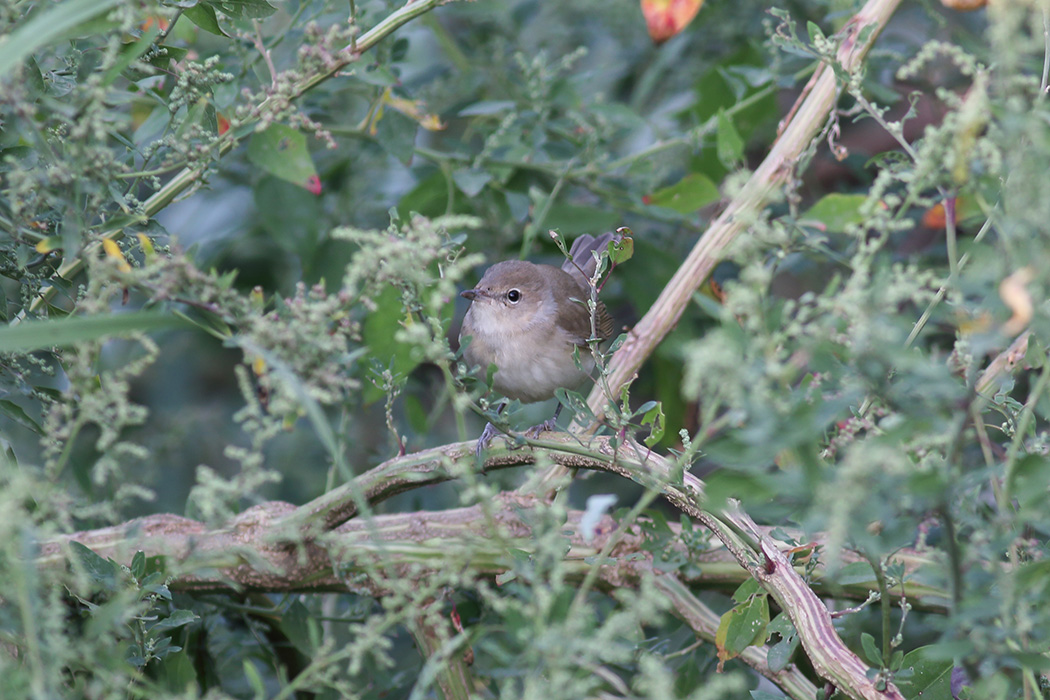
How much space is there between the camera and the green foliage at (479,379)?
1.22 meters

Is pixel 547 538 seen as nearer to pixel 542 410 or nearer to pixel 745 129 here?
pixel 745 129

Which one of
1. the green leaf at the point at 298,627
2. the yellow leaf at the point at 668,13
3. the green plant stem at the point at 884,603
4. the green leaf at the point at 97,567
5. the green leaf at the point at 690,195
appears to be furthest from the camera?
the green leaf at the point at 690,195

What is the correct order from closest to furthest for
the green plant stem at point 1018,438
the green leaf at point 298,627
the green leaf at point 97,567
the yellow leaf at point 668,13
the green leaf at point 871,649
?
the green plant stem at point 1018,438, the green leaf at point 871,649, the green leaf at point 97,567, the green leaf at point 298,627, the yellow leaf at point 668,13

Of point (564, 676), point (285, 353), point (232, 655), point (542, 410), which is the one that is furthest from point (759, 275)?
point (542, 410)

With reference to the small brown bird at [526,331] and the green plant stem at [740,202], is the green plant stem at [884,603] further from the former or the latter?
the small brown bird at [526,331]

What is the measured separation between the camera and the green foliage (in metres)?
1.22

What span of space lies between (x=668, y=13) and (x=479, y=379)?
157 centimetres

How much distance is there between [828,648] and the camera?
1.91 metres

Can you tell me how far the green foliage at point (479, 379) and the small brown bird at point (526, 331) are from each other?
190 millimetres

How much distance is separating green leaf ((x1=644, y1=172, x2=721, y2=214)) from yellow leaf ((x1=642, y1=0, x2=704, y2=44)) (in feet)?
1.78

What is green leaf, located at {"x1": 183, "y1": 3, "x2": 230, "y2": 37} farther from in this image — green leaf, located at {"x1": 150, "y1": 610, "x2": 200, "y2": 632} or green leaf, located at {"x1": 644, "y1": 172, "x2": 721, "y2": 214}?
green leaf, located at {"x1": 644, "y1": 172, "x2": 721, "y2": 214}

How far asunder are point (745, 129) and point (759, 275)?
300cm

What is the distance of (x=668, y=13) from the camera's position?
3.21m

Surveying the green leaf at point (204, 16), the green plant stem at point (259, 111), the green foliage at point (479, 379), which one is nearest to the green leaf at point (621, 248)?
the green foliage at point (479, 379)
